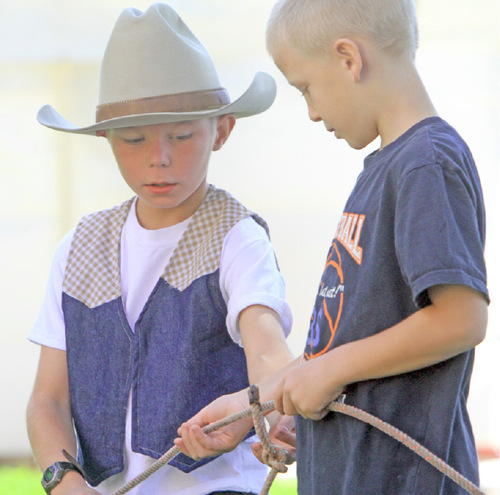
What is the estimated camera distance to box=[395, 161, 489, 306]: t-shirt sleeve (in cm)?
87

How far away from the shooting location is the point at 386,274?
3.15 ft

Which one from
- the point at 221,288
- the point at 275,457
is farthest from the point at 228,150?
the point at 275,457

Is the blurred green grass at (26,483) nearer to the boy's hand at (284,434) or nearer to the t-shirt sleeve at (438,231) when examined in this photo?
the boy's hand at (284,434)

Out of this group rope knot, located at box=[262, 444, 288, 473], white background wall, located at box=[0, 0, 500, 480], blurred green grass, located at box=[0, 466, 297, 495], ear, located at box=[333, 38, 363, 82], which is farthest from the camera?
white background wall, located at box=[0, 0, 500, 480]

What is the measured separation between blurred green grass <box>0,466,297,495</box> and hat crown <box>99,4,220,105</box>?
157cm

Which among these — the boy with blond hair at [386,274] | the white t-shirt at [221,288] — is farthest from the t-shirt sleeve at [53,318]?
the boy with blond hair at [386,274]

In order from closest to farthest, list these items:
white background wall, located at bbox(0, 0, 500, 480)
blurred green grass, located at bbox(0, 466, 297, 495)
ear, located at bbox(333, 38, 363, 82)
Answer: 1. ear, located at bbox(333, 38, 363, 82)
2. blurred green grass, located at bbox(0, 466, 297, 495)
3. white background wall, located at bbox(0, 0, 500, 480)

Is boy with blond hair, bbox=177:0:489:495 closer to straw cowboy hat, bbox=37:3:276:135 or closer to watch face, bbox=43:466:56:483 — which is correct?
straw cowboy hat, bbox=37:3:276:135

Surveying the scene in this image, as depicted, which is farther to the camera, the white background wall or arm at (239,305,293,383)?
the white background wall

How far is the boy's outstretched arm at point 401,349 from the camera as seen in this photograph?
34.9 inches

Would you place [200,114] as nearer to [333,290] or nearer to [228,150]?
[333,290]

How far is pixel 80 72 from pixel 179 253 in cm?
161

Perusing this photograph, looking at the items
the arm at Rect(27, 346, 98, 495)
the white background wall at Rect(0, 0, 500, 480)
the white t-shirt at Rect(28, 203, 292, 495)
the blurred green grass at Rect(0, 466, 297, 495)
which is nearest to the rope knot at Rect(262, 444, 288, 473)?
the white t-shirt at Rect(28, 203, 292, 495)

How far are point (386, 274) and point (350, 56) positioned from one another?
0.27m
